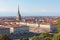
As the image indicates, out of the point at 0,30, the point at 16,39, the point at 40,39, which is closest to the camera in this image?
the point at 40,39

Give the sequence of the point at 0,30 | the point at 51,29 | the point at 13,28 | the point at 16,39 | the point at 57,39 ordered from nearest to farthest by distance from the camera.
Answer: the point at 57,39 → the point at 16,39 → the point at 0,30 → the point at 13,28 → the point at 51,29

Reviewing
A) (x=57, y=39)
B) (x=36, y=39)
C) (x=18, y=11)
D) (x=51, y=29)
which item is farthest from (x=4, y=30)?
(x=18, y=11)

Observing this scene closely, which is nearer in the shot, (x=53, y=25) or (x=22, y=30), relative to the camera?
(x=22, y=30)

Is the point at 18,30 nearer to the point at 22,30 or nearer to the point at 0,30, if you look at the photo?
the point at 22,30

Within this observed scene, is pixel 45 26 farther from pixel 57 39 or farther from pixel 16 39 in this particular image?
pixel 57 39

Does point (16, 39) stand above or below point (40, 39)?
below

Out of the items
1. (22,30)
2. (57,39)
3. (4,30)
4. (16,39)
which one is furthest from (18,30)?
(57,39)

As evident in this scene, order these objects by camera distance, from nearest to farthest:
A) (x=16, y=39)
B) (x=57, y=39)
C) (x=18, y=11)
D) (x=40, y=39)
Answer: (x=57, y=39), (x=40, y=39), (x=16, y=39), (x=18, y=11)

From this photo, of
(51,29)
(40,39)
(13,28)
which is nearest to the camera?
(40,39)

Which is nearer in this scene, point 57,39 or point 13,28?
point 57,39
